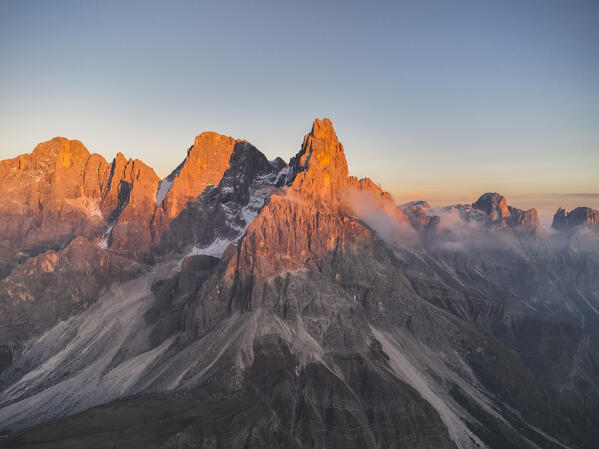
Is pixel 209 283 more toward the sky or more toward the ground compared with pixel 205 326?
more toward the sky

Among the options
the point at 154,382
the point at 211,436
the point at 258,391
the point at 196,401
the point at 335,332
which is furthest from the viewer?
the point at 335,332

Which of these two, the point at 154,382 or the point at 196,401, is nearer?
the point at 196,401

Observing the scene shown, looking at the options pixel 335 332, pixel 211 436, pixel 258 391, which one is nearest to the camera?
pixel 211 436

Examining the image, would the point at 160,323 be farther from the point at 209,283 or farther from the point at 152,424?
the point at 152,424

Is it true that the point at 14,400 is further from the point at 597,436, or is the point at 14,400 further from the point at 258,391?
the point at 597,436

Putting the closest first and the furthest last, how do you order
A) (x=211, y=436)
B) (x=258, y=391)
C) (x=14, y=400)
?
(x=211, y=436), (x=258, y=391), (x=14, y=400)

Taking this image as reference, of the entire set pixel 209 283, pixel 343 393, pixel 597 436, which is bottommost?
pixel 597 436

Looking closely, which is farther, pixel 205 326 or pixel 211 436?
pixel 205 326

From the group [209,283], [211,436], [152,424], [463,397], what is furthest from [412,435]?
[209,283]

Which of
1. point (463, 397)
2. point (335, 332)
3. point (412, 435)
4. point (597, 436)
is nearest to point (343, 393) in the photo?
point (412, 435)
